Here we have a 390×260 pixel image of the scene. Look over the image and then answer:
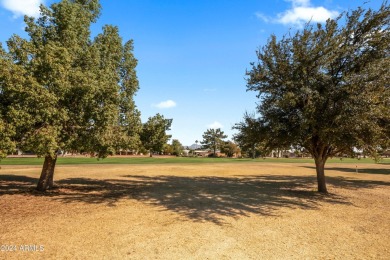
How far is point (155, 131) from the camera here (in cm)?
2183

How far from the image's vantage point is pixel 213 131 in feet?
479

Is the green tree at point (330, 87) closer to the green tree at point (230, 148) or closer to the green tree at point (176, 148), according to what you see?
the green tree at point (230, 148)

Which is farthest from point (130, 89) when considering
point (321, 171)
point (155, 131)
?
point (321, 171)

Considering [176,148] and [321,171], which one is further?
[176,148]

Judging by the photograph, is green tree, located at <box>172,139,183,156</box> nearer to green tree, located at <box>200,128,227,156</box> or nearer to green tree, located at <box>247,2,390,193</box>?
green tree, located at <box>200,128,227,156</box>

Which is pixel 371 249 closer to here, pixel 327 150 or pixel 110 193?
pixel 327 150

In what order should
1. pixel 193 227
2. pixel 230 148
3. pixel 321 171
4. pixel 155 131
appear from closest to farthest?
pixel 193 227 → pixel 321 171 → pixel 155 131 → pixel 230 148

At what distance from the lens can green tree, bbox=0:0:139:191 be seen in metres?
13.2

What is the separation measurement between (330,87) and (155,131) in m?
13.4

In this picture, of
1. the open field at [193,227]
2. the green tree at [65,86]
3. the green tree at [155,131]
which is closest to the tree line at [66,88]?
the green tree at [65,86]

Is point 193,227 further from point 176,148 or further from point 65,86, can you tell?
point 176,148

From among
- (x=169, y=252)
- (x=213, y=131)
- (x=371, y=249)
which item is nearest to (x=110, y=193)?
(x=169, y=252)

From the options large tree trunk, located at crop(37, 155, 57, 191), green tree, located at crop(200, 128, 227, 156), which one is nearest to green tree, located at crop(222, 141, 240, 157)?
green tree, located at crop(200, 128, 227, 156)

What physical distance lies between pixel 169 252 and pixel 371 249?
645 cm
